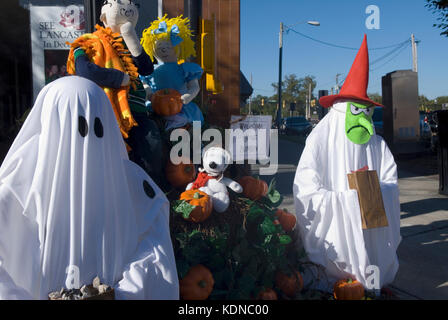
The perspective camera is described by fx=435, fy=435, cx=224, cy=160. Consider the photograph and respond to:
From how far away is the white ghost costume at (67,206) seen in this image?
1.93 m

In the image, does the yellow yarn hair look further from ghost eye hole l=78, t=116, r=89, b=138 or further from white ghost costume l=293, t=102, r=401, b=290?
ghost eye hole l=78, t=116, r=89, b=138

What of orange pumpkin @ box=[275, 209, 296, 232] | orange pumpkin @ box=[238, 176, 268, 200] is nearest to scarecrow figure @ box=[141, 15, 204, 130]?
orange pumpkin @ box=[238, 176, 268, 200]

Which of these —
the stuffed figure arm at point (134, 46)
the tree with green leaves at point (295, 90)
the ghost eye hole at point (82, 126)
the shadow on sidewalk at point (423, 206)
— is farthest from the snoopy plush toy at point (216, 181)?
the tree with green leaves at point (295, 90)

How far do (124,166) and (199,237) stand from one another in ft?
3.12

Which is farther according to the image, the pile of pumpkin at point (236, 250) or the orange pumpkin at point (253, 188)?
the orange pumpkin at point (253, 188)

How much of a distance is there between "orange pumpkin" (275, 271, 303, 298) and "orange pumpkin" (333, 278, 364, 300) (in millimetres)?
360

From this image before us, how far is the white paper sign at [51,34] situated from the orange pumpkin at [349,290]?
339 cm

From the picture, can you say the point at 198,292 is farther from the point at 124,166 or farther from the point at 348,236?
the point at 348,236

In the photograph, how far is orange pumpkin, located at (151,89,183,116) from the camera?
11.3ft

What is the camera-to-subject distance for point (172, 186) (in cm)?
340

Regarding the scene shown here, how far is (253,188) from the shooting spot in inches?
137

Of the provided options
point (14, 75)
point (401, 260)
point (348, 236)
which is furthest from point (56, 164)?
point (401, 260)

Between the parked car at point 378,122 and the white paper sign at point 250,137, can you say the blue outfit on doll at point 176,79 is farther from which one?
the parked car at point 378,122
